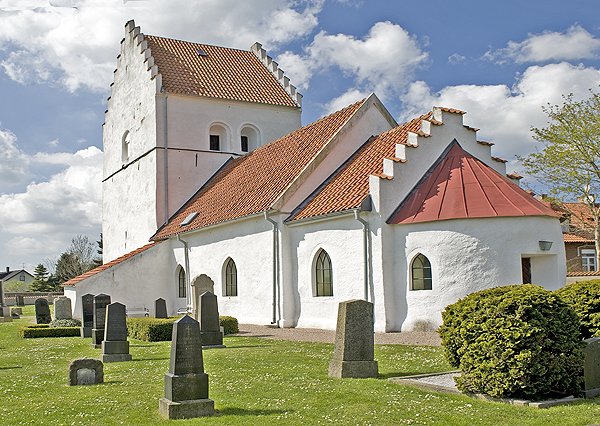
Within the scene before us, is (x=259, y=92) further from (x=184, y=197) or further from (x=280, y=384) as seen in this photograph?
(x=280, y=384)

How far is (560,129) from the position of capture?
30.3 meters

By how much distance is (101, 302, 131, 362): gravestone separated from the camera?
1198cm

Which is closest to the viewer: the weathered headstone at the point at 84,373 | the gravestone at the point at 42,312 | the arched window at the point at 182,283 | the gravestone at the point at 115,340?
the weathered headstone at the point at 84,373

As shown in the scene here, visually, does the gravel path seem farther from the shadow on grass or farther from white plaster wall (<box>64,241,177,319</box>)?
white plaster wall (<box>64,241,177,319</box>)

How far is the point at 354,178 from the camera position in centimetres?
1827

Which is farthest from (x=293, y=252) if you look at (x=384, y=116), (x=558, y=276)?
(x=558, y=276)

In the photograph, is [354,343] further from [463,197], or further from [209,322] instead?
[463,197]

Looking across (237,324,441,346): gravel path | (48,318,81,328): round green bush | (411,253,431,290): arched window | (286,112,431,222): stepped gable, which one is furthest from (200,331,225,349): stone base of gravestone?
(48,318,81,328): round green bush

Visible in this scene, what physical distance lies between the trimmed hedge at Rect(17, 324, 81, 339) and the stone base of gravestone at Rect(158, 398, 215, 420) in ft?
44.8

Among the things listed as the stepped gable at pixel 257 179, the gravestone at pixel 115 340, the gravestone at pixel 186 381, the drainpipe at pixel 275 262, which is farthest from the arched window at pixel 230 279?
the gravestone at pixel 186 381

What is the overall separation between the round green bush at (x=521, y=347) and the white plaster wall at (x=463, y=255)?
722cm

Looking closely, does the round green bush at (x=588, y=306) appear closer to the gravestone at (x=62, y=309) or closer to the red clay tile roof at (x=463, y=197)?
the red clay tile roof at (x=463, y=197)

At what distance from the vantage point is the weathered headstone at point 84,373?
357 inches

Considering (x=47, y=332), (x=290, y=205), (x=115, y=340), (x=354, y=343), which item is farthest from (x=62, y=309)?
(x=354, y=343)
